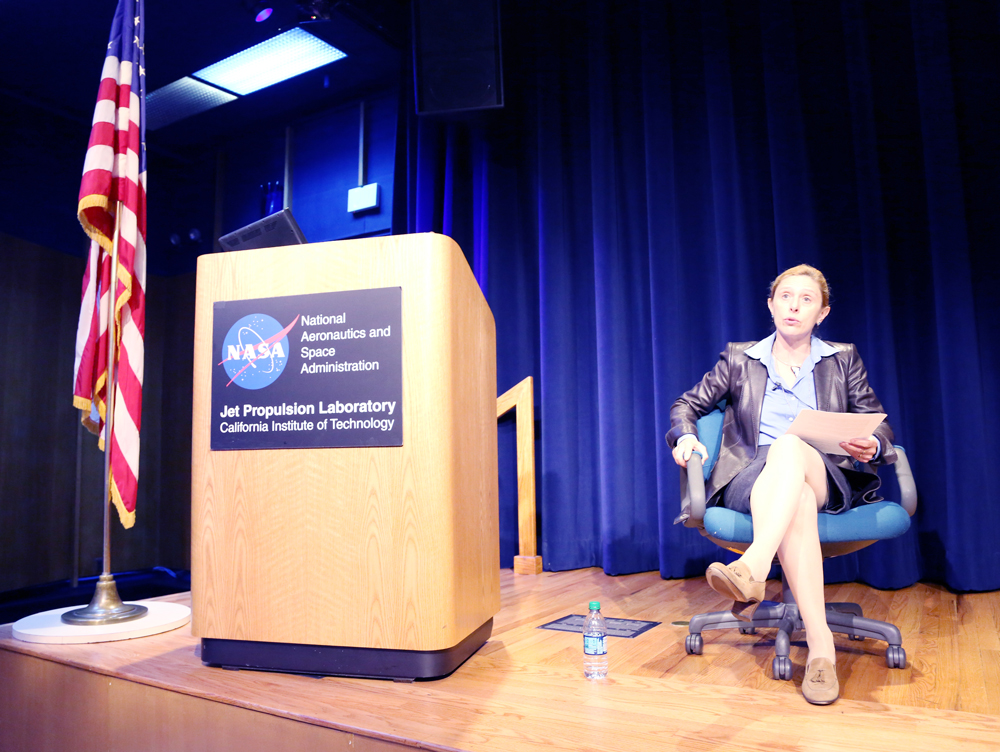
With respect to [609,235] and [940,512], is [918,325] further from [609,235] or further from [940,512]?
[609,235]

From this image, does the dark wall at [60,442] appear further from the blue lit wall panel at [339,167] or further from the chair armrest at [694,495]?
the chair armrest at [694,495]

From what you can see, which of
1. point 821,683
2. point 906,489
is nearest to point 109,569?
point 821,683

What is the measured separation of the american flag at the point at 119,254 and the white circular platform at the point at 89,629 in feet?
1.02

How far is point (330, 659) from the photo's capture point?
1.37 meters

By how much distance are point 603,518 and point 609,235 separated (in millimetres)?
1312

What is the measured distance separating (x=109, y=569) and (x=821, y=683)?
1.96 m

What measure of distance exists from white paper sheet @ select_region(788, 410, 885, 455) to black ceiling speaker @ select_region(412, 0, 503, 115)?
2238 mm

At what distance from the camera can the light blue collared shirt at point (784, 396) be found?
6.37ft

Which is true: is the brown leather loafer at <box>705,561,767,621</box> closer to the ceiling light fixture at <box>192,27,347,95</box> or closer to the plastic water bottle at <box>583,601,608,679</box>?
the plastic water bottle at <box>583,601,608,679</box>

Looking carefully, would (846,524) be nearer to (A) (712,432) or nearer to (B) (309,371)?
(A) (712,432)

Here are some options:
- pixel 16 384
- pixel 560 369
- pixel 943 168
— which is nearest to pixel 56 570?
pixel 16 384

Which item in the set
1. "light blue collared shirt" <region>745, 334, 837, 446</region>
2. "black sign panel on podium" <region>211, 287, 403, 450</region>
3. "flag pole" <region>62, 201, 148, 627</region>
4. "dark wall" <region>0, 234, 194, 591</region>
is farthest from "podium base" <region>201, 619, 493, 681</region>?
"dark wall" <region>0, 234, 194, 591</region>

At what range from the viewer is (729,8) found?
10.0 ft

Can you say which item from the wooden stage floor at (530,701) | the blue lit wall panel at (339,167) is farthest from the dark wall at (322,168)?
the wooden stage floor at (530,701)
